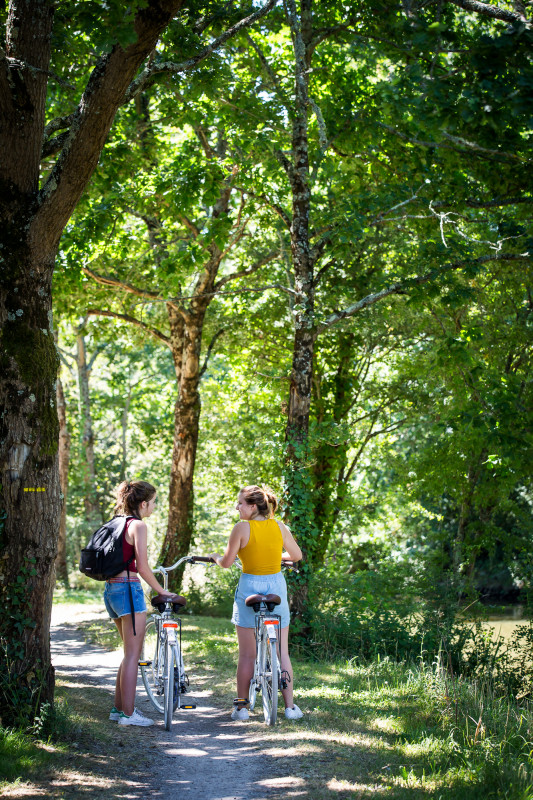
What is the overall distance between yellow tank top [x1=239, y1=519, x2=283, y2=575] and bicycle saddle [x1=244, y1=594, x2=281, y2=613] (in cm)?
26

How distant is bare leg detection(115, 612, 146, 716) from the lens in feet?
20.1

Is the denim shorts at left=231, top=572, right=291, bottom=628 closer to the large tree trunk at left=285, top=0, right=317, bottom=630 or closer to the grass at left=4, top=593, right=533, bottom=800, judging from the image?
the grass at left=4, top=593, right=533, bottom=800

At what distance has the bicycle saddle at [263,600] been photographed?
20.3 ft

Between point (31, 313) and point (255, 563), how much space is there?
2815 millimetres

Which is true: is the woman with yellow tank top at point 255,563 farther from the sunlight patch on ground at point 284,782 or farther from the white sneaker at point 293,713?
the sunlight patch on ground at point 284,782

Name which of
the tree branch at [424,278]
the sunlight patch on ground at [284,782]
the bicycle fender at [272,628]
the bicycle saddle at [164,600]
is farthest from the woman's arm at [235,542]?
the tree branch at [424,278]

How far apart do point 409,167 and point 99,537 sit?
8.68 meters

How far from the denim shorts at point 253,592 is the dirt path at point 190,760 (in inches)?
34.9

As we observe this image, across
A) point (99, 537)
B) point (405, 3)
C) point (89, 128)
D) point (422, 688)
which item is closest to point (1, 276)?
point (89, 128)

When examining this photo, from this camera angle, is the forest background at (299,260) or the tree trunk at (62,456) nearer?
the forest background at (299,260)

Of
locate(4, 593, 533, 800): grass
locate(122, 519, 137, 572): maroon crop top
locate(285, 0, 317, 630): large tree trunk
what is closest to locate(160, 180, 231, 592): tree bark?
locate(285, 0, 317, 630): large tree trunk

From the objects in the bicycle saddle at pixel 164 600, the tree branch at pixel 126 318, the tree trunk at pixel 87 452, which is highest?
the tree branch at pixel 126 318

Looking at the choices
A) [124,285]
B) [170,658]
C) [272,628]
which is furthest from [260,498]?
[124,285]

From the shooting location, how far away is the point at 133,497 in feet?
20.5
